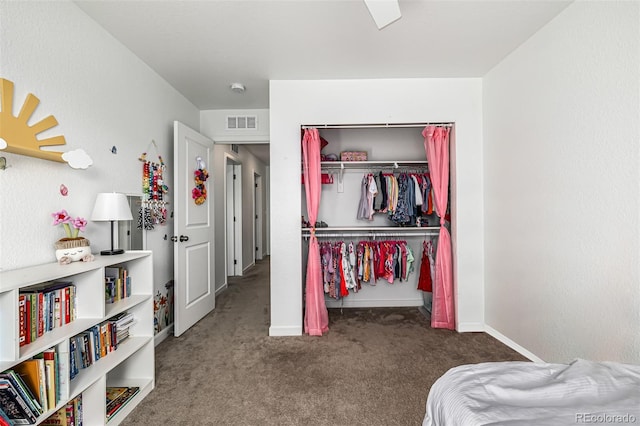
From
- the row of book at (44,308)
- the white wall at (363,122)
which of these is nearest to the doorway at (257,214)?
the white wall at (363,122)

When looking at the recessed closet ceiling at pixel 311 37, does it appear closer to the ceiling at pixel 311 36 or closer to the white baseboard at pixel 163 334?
the ceiling at pixel 311 36

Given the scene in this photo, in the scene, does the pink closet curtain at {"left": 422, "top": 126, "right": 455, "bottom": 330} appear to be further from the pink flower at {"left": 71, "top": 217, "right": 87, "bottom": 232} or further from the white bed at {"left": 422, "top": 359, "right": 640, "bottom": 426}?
the pink flower at {"left": 71, "top": 217, "right": 87, "bottom": 232}

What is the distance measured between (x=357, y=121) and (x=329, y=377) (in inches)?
90.4

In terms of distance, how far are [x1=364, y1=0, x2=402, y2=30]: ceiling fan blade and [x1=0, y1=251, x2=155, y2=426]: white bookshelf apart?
199 cm

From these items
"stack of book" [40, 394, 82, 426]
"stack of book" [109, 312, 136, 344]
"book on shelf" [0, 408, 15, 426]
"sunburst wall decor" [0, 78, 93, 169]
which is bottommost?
"stack of book" [40, 394, 82, 426]

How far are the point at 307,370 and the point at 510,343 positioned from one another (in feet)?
5.87

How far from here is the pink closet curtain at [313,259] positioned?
2.83m

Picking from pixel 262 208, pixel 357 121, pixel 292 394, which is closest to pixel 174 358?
pixel 292 394

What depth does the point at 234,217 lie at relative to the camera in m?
5.48

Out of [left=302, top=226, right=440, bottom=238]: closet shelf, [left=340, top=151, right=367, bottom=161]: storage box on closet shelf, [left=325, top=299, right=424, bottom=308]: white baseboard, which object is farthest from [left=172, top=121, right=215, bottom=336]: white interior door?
[left=340, top=151, right=367, bottom=161]: storage box on closet shelf

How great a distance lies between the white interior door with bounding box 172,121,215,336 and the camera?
9.22ft

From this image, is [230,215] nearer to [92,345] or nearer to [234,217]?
[234,217]

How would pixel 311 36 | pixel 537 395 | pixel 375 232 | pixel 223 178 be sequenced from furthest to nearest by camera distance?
pixel 223 178 → pixel 375 232 → pixel 311 36 → pixel 537 395

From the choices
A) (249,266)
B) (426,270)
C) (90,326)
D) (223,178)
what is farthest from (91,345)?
(249,266)
